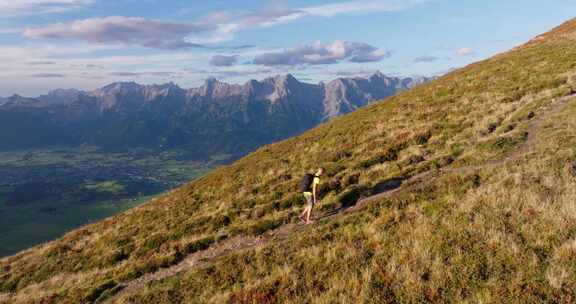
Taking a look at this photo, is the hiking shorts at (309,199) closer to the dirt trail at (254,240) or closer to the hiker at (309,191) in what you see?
the hiker at (309,191)

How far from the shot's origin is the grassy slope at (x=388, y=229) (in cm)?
927

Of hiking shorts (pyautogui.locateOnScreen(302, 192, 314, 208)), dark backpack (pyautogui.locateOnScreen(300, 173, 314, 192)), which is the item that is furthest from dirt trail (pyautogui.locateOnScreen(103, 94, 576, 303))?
dark backpack (pyautogui.locateOnScreen(300, 173, 314, 192))

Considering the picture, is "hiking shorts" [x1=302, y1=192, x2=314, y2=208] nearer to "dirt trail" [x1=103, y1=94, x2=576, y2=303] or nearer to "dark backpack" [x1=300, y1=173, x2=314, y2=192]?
"dark backpack" [x1=300, y1=173, x2=314, y2=192]

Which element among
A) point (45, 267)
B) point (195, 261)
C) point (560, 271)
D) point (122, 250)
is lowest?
point (45, 267)

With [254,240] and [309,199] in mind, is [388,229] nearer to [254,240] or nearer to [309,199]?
[309,199]

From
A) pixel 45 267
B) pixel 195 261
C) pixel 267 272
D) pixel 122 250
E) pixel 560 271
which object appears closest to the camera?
pixel 560 271

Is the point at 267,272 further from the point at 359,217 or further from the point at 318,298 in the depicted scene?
the point at 359,217

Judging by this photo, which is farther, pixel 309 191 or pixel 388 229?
pixel 309 191

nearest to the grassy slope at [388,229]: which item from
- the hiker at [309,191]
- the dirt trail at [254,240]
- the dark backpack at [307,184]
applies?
the dirt trail at [254,240]

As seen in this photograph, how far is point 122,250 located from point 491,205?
755 inches

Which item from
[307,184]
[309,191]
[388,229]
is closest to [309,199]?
[309,191]

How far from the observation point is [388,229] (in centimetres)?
1265

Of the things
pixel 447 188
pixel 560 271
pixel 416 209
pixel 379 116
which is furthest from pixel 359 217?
pixel 379 116

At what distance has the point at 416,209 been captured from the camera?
44.6ft
